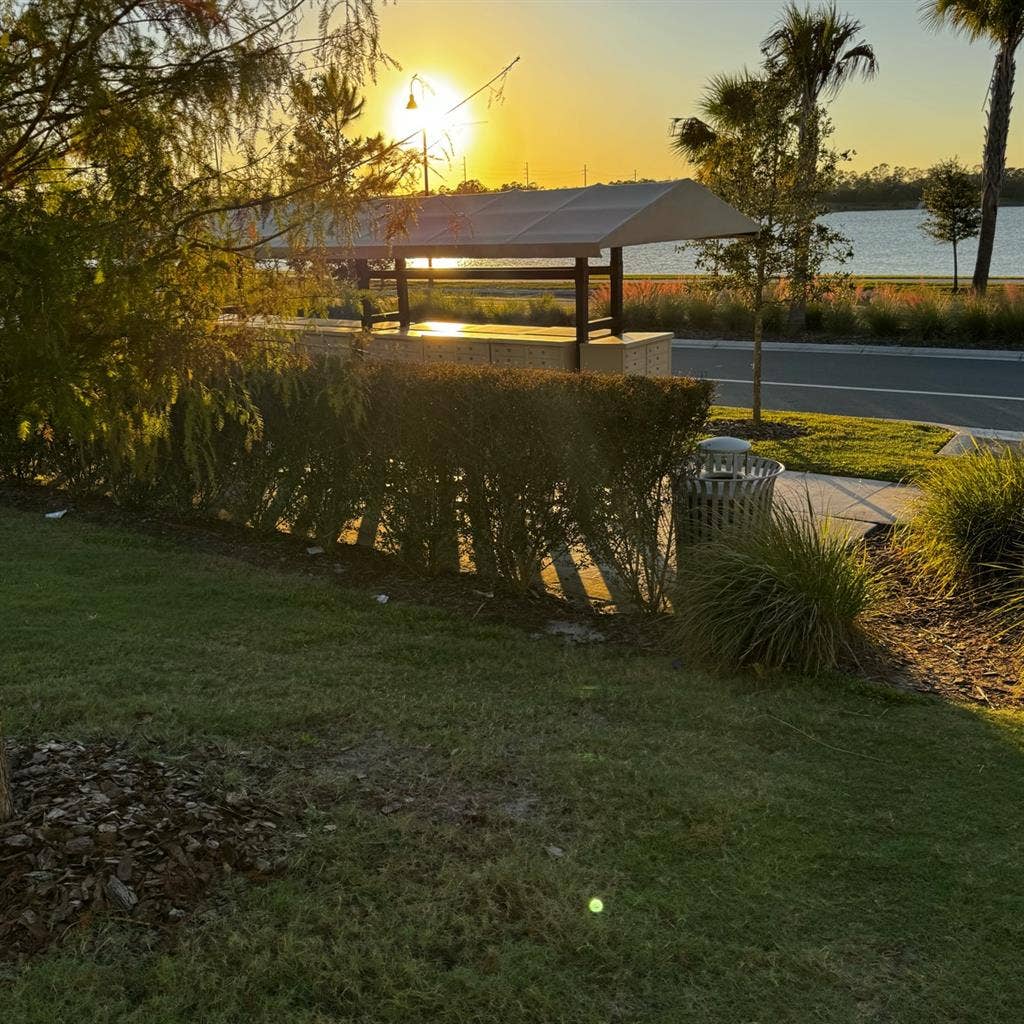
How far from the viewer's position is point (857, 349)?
19.3 metres

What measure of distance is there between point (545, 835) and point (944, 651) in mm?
3202

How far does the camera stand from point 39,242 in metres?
2.79

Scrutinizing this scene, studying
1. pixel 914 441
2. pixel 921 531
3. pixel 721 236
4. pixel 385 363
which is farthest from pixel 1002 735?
pixel 721 236

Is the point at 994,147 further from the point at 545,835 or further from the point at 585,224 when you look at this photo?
the point at 545,835

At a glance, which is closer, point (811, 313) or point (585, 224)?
point (585, 224)

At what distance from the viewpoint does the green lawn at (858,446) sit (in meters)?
9.64

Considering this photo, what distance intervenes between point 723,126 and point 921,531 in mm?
9937

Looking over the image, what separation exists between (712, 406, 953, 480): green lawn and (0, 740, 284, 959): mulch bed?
6.59 m

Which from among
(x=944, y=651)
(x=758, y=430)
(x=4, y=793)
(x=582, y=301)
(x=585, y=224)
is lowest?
(x=944, y=651)

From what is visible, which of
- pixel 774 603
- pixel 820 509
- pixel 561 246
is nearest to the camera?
pixel 774 603

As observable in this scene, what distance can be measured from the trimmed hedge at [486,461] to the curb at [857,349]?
530 inches

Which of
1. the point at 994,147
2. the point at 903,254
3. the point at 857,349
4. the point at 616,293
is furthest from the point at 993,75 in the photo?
the point at 903,254

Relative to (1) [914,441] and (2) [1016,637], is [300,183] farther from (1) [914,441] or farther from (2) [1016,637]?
(1) [914,441]

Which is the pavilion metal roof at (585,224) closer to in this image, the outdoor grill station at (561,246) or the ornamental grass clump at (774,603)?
the outdoor grill station at (561,246)
